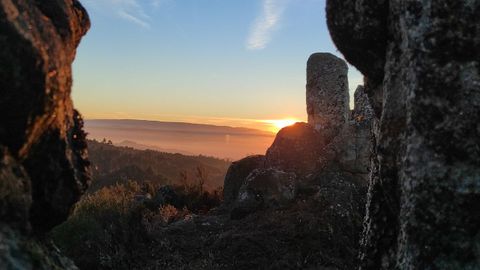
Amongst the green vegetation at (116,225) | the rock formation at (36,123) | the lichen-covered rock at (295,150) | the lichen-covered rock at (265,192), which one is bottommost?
the green vegetation at (116,225)

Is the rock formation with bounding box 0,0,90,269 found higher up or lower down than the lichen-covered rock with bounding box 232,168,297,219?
higher up

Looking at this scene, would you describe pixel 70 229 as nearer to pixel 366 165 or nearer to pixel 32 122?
pixel 32 122

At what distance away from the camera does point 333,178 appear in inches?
607

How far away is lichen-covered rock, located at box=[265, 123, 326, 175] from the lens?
16.9 m

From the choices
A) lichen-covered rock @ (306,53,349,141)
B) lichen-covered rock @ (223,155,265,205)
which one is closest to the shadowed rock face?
lichen-covered rock @ (223,155,265,205)

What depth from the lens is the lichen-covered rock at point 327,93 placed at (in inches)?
780

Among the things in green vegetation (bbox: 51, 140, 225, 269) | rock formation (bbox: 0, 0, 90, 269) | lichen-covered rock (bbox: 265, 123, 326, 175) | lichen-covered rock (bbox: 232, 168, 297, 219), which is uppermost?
rock formation (bbox: 0, 0, 90, 269)

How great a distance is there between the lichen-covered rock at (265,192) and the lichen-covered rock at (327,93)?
5536mm

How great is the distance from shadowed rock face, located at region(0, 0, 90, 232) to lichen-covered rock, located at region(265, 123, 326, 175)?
1289 cm

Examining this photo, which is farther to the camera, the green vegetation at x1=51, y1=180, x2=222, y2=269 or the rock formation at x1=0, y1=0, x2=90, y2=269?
the green vegetation at x1=51, y1=180, x2=222, y2=269

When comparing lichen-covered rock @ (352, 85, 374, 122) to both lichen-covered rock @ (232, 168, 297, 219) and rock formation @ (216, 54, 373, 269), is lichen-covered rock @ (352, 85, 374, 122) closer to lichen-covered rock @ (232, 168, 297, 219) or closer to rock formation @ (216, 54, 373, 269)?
rock formation @ (216, 54, 373, 269)

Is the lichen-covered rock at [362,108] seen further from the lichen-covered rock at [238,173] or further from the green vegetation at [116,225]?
the green vegetation at [116,225]

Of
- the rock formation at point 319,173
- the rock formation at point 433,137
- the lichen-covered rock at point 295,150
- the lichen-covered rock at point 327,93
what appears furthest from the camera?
the lichen-covered rock at point 327,93

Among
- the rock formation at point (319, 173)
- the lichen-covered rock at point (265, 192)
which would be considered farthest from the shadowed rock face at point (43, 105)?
the lichen-covered rock at point (265, 192)
